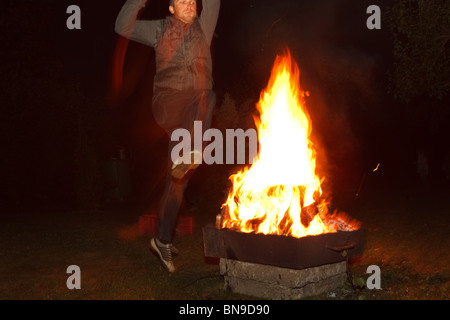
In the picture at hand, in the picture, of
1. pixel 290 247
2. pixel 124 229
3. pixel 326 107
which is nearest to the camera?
pixel 290 247

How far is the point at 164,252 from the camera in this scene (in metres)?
5.55

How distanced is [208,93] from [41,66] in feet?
33.5

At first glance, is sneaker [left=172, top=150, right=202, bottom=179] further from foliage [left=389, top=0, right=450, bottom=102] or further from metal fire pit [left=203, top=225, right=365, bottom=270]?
foliage [left=389, top=0, right=450, bottom=102]

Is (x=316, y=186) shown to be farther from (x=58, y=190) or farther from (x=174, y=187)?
(x=58, y=190)

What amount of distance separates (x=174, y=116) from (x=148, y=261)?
6.61ft

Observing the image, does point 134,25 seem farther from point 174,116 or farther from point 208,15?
point 174,116

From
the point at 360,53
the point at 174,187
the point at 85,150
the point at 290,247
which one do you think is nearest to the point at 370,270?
the point at 290,247

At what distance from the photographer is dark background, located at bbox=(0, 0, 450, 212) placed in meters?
12.6

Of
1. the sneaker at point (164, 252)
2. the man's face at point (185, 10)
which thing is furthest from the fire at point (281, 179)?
the man's face at point (185, 10)

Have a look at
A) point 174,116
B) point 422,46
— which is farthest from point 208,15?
point 422,46

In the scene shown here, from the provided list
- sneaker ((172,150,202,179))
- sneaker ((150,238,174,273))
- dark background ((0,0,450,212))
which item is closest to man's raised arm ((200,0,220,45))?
sneaker ((172,150,202,179))

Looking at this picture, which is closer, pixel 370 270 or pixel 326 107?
pixel 370 270
